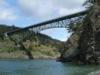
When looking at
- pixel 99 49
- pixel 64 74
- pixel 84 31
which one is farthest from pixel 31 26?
pixel 64 74

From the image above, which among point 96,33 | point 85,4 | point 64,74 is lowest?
point 64,74

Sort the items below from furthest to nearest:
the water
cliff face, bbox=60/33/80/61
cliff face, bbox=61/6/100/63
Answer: cliff face, bbox=60/33/80/61 < cliff face, bbox=61/6/100/63 < the water

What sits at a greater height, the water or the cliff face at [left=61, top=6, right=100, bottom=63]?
the cliff face at [left=61, top=6, right=100, bottom=63]

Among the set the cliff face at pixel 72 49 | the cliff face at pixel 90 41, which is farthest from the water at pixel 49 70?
the cliff face at pixel 72 49

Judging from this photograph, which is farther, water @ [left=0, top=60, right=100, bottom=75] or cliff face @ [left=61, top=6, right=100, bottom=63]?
cliff face @ [left=61, top=6, right=100, bottom=63]

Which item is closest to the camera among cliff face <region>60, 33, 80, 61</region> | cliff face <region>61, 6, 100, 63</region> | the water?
the water

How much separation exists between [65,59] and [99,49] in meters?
24.0

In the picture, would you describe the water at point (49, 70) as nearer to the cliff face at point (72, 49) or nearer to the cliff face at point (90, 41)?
the cliff face at point (90, 41)

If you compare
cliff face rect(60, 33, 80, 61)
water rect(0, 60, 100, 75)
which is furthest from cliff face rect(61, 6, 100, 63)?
water rect(0, 60, 100, 75)

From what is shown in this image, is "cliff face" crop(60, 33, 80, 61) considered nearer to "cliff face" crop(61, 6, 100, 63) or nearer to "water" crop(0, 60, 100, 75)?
"cliff face" crop(61, 6, 100, 63)

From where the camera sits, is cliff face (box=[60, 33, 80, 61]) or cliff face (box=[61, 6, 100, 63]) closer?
cliff face (box=[61, 6, 100, 63])

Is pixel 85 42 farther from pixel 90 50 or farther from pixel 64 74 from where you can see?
pixel 64 74

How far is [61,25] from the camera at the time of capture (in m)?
153

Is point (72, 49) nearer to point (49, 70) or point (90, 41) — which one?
point (90, 41)
